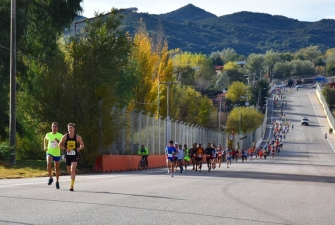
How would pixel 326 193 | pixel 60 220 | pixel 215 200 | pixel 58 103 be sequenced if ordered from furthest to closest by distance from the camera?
pixel 58 103
pixel 326 193
pixel 215 200
pixel 60 220

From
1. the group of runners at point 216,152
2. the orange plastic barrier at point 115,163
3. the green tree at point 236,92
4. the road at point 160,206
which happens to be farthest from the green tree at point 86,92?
the green tree at point 236,92

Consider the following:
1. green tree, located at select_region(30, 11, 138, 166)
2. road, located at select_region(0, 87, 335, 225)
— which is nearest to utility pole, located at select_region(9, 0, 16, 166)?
green tree, located at select_region(30, 11, 138, 166)

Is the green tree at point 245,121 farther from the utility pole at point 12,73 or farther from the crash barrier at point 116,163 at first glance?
the utility pole at point 12,73

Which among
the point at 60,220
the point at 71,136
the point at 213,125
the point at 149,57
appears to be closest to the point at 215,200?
the point at 71,136

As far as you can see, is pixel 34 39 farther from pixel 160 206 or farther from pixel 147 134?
pixel 160 206

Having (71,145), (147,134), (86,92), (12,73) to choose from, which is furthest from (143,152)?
(71,145)

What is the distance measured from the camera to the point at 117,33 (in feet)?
132

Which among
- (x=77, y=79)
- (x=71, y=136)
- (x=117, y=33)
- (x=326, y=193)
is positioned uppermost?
(x=117, y=33)

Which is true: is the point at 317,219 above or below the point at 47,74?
below

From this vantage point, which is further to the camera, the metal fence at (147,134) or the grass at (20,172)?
the metal fence at (147,134)

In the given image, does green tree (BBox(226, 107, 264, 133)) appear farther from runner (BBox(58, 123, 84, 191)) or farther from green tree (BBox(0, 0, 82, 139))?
runner (BBox(58, 123, 84, 191))

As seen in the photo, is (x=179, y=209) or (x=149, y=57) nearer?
(x=179, y=209)

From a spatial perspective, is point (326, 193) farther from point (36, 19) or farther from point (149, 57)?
point (149, 57)

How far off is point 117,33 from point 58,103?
7.12 meters
